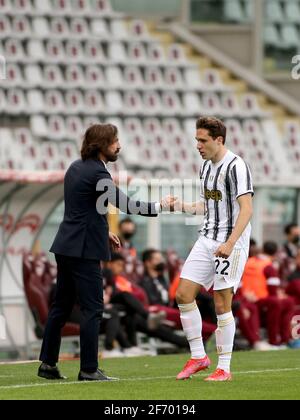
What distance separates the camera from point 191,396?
30.8ft

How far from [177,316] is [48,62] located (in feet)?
33.0

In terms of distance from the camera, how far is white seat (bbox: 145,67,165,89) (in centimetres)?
2777

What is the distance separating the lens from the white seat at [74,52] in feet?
88.1

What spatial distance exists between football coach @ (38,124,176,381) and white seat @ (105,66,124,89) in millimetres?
16815

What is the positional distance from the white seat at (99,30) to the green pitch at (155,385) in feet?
49.3

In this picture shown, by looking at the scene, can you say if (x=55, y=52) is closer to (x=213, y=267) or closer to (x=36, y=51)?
(x=36, y=51)

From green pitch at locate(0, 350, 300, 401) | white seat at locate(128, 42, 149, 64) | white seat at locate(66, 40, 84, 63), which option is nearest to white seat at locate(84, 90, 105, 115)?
white seat at locate(66, 40, 84, 63)

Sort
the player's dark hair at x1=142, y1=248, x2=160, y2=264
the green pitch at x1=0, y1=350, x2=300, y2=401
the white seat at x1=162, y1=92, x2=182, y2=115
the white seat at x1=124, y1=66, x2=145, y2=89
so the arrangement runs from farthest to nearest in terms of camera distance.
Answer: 1. the white seat at x1=162, y1=92, x2=182, y2=115
2. the white seat at x1=124, y1=66, x2=145, y2=89
3. the player's dark hair at x1=142, y1=248, x2=160, y2=264
4. the green pitch at x1=0, y1=350, x2=300, y2=401

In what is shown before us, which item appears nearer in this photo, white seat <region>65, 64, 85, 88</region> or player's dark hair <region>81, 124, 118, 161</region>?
player's dark hair <region>81, 124, 118, 161</region>

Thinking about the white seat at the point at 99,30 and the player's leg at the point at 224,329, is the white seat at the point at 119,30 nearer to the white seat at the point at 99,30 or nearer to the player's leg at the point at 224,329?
the white seat at the point at 99,30

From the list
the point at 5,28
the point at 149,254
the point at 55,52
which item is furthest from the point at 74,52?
the point at 149,254

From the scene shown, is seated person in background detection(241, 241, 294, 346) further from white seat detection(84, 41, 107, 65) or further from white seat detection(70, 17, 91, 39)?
white seat detection(70, 17, 91, 39)

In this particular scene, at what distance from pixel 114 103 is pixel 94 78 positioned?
61 centimetres

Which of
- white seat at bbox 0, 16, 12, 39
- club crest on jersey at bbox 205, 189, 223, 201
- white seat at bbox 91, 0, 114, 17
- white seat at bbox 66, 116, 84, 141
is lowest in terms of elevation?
club crest on jersey at bbox 205, 189, 223, 201
